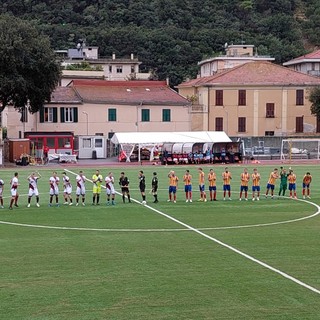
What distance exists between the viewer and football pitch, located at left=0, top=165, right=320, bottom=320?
17.9 metres

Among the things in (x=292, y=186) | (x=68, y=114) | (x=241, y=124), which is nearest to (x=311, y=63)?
(x=241, y=124)

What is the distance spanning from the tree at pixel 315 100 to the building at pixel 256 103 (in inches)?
156

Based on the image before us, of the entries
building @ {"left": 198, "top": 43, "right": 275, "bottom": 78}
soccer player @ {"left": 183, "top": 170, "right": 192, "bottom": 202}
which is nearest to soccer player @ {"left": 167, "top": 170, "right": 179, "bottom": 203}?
soccer player @ {"left": 183, "top": 170, "right": 192, "bottom": 202}

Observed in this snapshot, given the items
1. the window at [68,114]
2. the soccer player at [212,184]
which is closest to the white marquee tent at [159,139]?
the window at [68,114]

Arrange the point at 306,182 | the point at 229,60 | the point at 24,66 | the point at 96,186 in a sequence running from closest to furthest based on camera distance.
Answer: the point at 96,186
the point at 306,182
the point at 24,66
the point at 229,60

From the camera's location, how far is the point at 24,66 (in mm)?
70438

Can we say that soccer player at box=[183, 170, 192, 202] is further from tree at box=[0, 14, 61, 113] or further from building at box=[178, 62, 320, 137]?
building at box=[178, 62, 320, 137]

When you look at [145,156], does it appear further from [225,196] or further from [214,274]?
[214,274]

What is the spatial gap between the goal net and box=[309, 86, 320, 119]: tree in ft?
16.5

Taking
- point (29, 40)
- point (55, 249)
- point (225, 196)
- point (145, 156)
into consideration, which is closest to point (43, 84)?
point (29, 40)

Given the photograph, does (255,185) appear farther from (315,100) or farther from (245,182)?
(315,100)

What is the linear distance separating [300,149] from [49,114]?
2926cm

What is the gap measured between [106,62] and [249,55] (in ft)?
95.3

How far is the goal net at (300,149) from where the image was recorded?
7929 cm
